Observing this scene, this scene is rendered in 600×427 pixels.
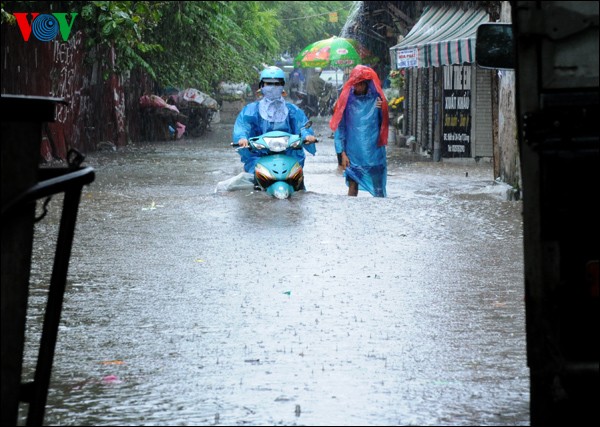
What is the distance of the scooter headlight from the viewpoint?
14.1 meters

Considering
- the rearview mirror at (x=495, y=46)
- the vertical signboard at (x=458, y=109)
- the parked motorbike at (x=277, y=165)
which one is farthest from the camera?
the vertical signboard at (x=458, y=109)

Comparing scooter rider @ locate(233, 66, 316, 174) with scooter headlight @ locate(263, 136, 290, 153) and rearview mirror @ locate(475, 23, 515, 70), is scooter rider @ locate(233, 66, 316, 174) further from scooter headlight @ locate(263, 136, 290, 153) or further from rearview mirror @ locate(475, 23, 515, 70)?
rearview mirror @ locate(475, 23, 515, 70)

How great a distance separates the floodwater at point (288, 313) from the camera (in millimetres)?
5324

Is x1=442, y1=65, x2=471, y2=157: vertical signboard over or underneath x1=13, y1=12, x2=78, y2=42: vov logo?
underneath

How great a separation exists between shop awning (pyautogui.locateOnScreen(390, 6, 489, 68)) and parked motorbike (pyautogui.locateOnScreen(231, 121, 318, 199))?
563cm

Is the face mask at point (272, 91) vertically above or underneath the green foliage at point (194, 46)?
underneath

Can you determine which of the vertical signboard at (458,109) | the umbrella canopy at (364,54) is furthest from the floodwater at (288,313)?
the umbrella canopy at (364,54)

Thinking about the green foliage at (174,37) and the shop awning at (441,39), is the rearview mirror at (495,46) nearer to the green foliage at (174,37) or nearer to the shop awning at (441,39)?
the green foliage at (174,37)

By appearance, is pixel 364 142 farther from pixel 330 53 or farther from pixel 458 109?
pixel 330 53

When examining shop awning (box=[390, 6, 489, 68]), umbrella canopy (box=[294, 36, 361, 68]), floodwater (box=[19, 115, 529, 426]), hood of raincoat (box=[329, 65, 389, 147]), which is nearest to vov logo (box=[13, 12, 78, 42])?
floodwater (box=[19, 115, 529, 426])

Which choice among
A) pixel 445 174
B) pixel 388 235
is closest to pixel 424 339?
pixel 388 235

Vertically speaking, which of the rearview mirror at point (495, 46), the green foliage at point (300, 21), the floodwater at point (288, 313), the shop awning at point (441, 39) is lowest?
the floodwater at point (288, 313)

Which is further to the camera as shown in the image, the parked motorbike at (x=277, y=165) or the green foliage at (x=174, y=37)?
the green foliage at (x=174, y=37)

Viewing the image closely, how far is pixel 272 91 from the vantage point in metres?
14.8
